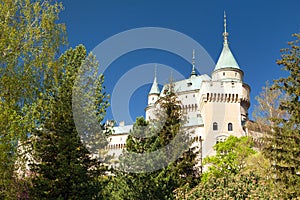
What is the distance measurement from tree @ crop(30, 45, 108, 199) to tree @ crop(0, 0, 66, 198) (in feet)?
3.29

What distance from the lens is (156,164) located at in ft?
54.3

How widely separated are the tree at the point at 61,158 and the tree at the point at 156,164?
5.65ft

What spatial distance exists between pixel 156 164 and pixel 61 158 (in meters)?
4.71

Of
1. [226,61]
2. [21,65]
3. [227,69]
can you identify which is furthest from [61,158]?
[226,61]

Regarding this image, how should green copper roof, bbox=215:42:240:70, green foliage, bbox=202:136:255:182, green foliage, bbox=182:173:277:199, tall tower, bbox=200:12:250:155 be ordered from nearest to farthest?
green foliage, bbox=182:173:277:199, green foliage, bbox=202:136:255:182, tall tower, bbox=200:12:250:155, green copper roof, bbox=215:42:240:70

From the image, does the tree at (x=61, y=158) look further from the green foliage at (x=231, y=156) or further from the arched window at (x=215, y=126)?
the arched window at (x=215, y=126)

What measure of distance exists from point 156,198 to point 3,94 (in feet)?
28.3

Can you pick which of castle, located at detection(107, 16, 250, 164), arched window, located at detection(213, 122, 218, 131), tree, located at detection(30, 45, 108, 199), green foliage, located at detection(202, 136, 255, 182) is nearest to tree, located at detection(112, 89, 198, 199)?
tree, located at detection(30, 45, 108, 199)

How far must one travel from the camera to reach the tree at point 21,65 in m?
9.88

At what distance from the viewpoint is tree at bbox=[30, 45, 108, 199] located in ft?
44.3

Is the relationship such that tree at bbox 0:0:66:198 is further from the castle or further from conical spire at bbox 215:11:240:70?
conical spire at bbox 215:11:240:70

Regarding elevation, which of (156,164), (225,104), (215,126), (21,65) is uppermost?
(225,104)

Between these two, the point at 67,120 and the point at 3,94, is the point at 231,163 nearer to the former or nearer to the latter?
the point at 67,120

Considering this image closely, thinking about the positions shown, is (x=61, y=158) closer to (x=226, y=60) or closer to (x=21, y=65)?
(x=21, y=65)
